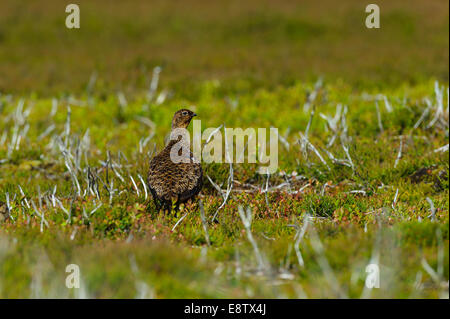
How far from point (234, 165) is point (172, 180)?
6.58 feet

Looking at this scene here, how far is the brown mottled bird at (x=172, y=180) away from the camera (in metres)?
6.32

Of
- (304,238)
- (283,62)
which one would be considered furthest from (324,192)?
(283,62)

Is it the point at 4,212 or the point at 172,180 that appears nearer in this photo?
the point at 172,180

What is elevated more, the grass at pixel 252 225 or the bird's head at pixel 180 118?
the bird's head at pixel 180 118

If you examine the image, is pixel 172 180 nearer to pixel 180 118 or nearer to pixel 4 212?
pixel 180 118

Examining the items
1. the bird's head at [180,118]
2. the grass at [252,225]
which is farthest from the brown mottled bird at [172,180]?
the bird's head at [180,118]

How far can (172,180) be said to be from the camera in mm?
6355

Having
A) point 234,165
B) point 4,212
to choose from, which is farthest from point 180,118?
point 4,212

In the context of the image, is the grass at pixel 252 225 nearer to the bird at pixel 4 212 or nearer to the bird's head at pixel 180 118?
the bird at pixel 4 212

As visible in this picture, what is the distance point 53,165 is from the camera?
31.4 ft

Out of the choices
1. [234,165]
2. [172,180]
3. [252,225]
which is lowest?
[252,225]

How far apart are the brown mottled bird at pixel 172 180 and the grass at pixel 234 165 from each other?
0.67ft
